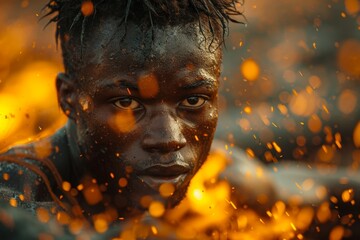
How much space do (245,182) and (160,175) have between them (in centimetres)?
145

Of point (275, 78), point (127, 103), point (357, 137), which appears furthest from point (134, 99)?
point (275, 78)

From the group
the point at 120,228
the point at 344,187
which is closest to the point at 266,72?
the point at 344,187

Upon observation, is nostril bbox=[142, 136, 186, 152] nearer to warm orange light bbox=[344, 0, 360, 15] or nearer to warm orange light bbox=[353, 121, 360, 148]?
warm orange light bbox=[353, 121, 360, 148]

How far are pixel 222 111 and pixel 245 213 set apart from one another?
3.34 metres

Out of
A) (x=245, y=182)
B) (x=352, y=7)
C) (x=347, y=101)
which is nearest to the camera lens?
(x=245, y=182)

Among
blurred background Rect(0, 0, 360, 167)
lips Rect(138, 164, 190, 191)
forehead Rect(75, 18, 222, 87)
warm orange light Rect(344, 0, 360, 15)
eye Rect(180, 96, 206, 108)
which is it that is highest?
forehead Rect(75, 18, 222, 87)

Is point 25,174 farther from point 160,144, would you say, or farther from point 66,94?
point 160,144

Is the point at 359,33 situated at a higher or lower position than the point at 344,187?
lower

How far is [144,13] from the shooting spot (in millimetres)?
3010

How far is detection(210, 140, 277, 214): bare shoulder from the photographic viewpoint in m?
4.28

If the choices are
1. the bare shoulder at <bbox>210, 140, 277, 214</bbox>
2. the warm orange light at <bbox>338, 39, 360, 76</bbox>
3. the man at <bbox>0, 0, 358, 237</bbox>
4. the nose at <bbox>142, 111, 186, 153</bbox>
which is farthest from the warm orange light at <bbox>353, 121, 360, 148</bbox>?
the nose at <bbox>142, 111, 186, 153</bbox>

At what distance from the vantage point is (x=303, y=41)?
8773mm

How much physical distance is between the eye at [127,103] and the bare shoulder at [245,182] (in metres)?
1.14

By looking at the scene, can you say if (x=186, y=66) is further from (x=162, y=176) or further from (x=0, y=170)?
(x=0, y=170)
